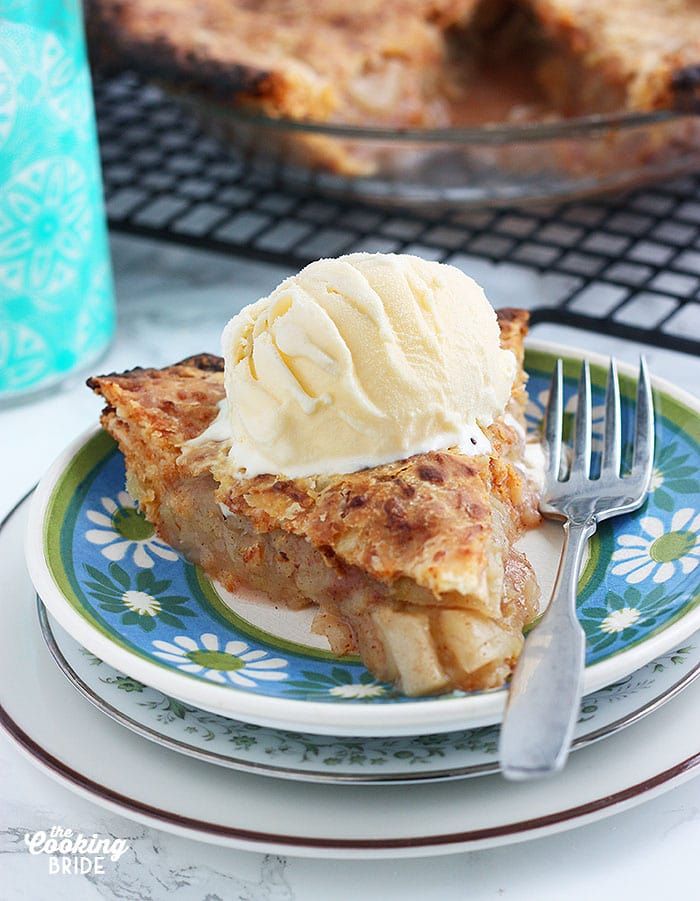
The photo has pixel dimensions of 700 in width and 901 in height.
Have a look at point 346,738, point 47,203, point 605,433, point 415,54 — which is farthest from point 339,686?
point 415,54

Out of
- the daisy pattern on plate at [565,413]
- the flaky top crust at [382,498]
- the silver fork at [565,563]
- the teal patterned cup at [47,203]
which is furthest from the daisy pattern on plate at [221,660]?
the teal patterned cup at [47,203]

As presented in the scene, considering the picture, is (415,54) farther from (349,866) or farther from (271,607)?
(349,866)

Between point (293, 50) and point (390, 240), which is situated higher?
point (293, 50)

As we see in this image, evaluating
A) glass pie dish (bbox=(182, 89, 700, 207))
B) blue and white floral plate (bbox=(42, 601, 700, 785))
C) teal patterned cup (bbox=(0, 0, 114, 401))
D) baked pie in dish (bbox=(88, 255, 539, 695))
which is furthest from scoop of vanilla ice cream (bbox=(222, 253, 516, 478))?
glass pie dish (bbox=(182, 89, 700, 207))

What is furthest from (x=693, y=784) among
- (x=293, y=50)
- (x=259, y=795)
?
(x=293, y=50)

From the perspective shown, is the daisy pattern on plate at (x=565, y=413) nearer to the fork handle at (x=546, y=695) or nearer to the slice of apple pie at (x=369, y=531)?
the slice of apple pie at (x=369, y=531)

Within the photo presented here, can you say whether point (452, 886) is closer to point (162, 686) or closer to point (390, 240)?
point (162, 686)

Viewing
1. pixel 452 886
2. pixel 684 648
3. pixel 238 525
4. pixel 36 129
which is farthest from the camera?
pixel 36 129

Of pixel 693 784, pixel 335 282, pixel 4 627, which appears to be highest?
pixel 335 282
